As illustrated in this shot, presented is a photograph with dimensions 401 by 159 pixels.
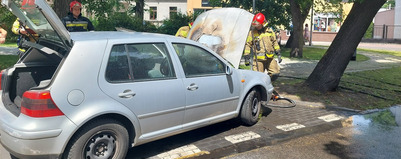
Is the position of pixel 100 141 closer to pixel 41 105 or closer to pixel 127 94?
pixel 127 94

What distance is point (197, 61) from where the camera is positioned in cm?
470

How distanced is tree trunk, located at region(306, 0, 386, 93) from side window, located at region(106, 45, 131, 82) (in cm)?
541

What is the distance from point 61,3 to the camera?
375 inches

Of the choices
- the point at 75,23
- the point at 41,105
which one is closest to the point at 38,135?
the point at 41,105

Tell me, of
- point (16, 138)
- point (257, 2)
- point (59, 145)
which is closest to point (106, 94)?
point (59, 145)

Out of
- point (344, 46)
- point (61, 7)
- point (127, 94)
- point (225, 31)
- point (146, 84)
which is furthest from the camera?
point (61, 7)

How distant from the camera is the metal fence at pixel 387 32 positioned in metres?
33.2

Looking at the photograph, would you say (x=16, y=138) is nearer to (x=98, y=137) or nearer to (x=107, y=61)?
(x=98, y=137)

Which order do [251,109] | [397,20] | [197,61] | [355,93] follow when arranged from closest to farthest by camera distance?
1. [197,61]
2. [251,109]
3. [355,93]
4. [397,20]

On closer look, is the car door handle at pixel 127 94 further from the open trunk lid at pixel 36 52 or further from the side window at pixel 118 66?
the open trunk lid at pixel 36 52

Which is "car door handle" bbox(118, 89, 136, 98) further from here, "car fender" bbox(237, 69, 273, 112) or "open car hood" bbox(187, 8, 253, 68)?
"open car hood" bbox(187, 8, 253, 68)

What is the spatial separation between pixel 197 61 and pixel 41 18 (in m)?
1.97

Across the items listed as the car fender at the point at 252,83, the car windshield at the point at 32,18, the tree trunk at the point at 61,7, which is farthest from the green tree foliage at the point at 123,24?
the car windshield at the point at 32,18

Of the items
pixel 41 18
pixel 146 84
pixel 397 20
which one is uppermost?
pixel 397 20
